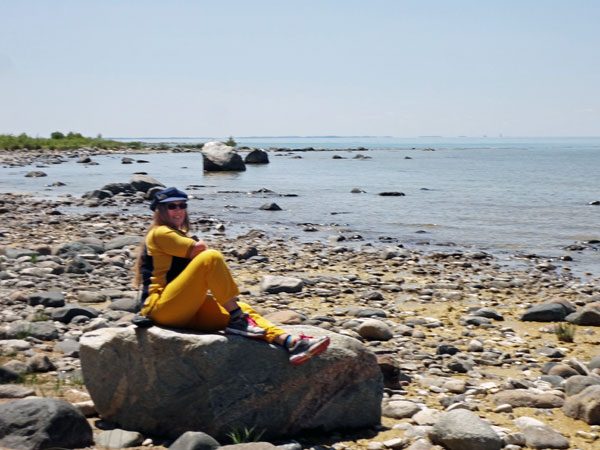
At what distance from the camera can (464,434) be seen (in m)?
6.08

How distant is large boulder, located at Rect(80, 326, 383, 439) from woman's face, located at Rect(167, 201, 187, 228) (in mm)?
1034

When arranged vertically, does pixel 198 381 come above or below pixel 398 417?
above

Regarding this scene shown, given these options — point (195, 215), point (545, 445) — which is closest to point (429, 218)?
point (195, 215)

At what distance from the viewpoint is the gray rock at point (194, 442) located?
5617 mm

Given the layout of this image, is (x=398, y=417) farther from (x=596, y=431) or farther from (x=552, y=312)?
(x=552, y=312)

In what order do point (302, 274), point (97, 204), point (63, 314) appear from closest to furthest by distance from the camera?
1. point (63, 314)
2. point (302, 274)
3. point (97, 204)

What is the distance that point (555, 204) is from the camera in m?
33.7

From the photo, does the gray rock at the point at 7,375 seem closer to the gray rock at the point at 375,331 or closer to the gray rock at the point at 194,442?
the gray rock at the point at 194,442

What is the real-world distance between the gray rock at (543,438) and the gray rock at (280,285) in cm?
697

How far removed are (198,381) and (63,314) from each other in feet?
15.4

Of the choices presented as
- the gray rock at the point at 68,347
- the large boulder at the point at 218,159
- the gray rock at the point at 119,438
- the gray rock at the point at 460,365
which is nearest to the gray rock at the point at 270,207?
the gray rock at the point at 68,347

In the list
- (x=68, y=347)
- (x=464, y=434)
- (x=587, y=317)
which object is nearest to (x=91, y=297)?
(x=68, y=347)

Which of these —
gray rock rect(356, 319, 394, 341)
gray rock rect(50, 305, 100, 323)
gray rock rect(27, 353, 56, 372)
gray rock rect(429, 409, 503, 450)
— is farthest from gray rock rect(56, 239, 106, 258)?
gray rock rect(429, 409, 503, 450)

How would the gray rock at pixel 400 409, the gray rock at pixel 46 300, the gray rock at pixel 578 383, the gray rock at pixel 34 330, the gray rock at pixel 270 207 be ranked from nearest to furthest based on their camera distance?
the gray rock at pixel 400 409
the gray rock at pixel 578 383
the gray rock at pixel 34 330
the gray rock at pixel 46 300
the gray rock at pixel 270 207
